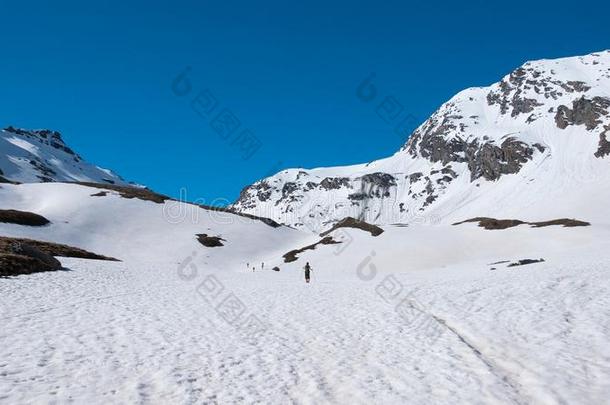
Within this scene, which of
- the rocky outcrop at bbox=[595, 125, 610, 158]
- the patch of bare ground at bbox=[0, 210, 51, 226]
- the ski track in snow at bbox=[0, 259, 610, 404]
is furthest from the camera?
the rocky outcrop at bbox=[595, 125, 610, 158]

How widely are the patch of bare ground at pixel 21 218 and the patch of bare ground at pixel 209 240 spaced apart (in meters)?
23.2

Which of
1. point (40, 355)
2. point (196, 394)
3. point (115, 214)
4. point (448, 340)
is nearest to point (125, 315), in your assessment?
point (40, 355)

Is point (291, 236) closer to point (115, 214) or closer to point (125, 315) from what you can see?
point (115, 214)

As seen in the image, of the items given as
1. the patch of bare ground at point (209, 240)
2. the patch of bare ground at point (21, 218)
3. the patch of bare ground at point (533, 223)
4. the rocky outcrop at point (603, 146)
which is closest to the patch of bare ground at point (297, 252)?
the patch of bare ground at point (209, 240)

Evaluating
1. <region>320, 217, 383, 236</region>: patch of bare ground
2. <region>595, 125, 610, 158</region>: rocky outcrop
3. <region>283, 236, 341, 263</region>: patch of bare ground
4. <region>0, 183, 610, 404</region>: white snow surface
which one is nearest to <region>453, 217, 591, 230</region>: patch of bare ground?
<region>320, 217, 383, 236</region>: patch of bare ground

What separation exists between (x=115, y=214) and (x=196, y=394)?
78.6 meters

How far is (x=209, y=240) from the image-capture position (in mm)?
75750

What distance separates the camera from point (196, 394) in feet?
28.4

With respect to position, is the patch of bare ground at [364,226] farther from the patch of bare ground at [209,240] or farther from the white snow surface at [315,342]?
the white snow surface at [315,342]

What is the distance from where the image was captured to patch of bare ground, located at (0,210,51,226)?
63031 millimetres

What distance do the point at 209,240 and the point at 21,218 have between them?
27126 millimetres

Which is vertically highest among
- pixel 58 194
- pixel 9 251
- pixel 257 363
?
pixel 58 194

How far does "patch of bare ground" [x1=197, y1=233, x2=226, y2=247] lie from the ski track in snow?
5323 cm

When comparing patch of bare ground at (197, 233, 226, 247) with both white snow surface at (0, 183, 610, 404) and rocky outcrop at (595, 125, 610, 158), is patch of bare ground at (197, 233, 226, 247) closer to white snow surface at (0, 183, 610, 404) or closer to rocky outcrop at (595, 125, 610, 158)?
white snow surface at (0, 183, 610, 404)
